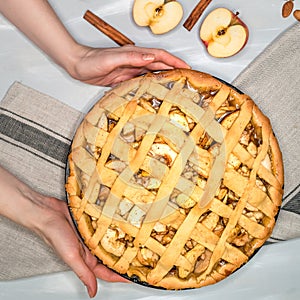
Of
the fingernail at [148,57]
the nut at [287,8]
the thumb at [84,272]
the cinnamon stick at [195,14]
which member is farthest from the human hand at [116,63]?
the thumb at [84,272]

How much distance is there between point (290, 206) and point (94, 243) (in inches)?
16.8

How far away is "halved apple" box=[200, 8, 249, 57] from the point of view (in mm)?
1179

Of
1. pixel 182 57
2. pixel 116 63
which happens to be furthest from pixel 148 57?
pixel 182 57

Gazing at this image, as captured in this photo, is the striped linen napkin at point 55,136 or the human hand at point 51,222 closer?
the human hand at point 51,222

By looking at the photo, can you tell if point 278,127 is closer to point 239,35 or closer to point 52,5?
point 239,35

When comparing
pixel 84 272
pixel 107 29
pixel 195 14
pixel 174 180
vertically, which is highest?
pixel 195 14

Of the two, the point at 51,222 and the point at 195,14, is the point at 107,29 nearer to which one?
the point at 195,14

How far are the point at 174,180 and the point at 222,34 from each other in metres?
0.38

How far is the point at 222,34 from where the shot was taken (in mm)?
1179

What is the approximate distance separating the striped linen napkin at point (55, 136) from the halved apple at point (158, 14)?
0.60 ft

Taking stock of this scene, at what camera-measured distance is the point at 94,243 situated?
3.24ft

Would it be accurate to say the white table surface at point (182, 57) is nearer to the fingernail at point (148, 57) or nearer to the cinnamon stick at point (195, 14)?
the cinnamon stick at point (195, 14)

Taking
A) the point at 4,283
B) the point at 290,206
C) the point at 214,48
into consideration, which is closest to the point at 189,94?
the point at 214,48

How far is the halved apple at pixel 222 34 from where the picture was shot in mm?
1179
